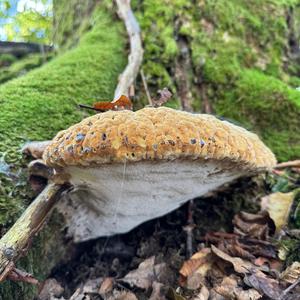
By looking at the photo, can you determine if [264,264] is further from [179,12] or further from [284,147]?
[179,12]

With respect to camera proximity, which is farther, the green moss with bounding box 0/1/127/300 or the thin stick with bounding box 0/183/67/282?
the green moss with bounding box 0/1/127/300

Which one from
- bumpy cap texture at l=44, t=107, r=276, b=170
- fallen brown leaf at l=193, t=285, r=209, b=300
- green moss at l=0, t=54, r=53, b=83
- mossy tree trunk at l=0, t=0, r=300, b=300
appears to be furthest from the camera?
green moss at l=0, t=54, r=53, b=83

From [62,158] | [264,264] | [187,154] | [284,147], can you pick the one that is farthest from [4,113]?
[284,147]

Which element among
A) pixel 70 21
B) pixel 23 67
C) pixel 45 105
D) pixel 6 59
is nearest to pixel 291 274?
pixel 45 105

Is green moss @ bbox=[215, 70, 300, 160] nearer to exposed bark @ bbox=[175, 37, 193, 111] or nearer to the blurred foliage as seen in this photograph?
exposed bark @ bbox=[175, 37, 193, 111]

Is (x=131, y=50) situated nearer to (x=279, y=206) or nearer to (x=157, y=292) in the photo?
(x=279, y=206)

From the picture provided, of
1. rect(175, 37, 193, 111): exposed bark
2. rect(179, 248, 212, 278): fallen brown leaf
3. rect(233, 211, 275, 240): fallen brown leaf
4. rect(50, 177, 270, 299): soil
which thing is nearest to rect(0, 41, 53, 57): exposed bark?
rect(175, 37, 193, 111): exposed bark
